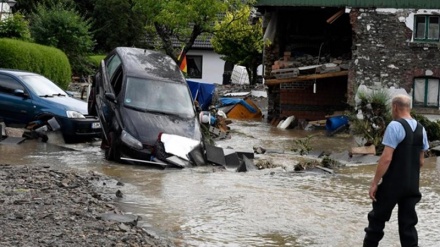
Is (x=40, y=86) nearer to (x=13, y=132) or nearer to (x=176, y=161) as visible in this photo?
(x=13, y=132)

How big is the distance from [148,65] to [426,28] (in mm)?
14265

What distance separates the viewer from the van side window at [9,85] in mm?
18844

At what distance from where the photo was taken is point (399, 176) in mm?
8508

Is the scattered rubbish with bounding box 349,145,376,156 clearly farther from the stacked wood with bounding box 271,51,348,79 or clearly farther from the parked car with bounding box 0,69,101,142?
the stacked wood with bounding box 271,51,348,79

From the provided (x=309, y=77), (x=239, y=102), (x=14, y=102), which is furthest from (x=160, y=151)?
(x=239, y=102)

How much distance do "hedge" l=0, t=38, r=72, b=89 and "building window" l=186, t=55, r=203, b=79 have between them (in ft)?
91.0

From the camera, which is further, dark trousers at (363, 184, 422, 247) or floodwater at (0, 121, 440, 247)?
floodwater at (0, 121, 440, 247)

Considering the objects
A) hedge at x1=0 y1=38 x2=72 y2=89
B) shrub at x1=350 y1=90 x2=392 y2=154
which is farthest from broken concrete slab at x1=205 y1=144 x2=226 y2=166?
hedge at x1=0 y1=38 x2=72 y2=89

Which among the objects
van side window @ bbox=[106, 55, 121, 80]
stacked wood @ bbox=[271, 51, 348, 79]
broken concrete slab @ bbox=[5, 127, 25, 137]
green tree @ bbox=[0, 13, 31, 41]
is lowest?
broken concrete slab @ bbox=[5, 127, 25, 137]

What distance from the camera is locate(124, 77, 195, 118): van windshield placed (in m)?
16.8

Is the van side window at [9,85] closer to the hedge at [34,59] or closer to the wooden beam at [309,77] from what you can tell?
the hedge at [34,59]

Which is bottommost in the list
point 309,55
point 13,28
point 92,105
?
point 92,105

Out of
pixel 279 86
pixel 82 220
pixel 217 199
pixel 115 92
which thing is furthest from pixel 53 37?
pixel 82 220

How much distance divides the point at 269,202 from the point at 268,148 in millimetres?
9140
